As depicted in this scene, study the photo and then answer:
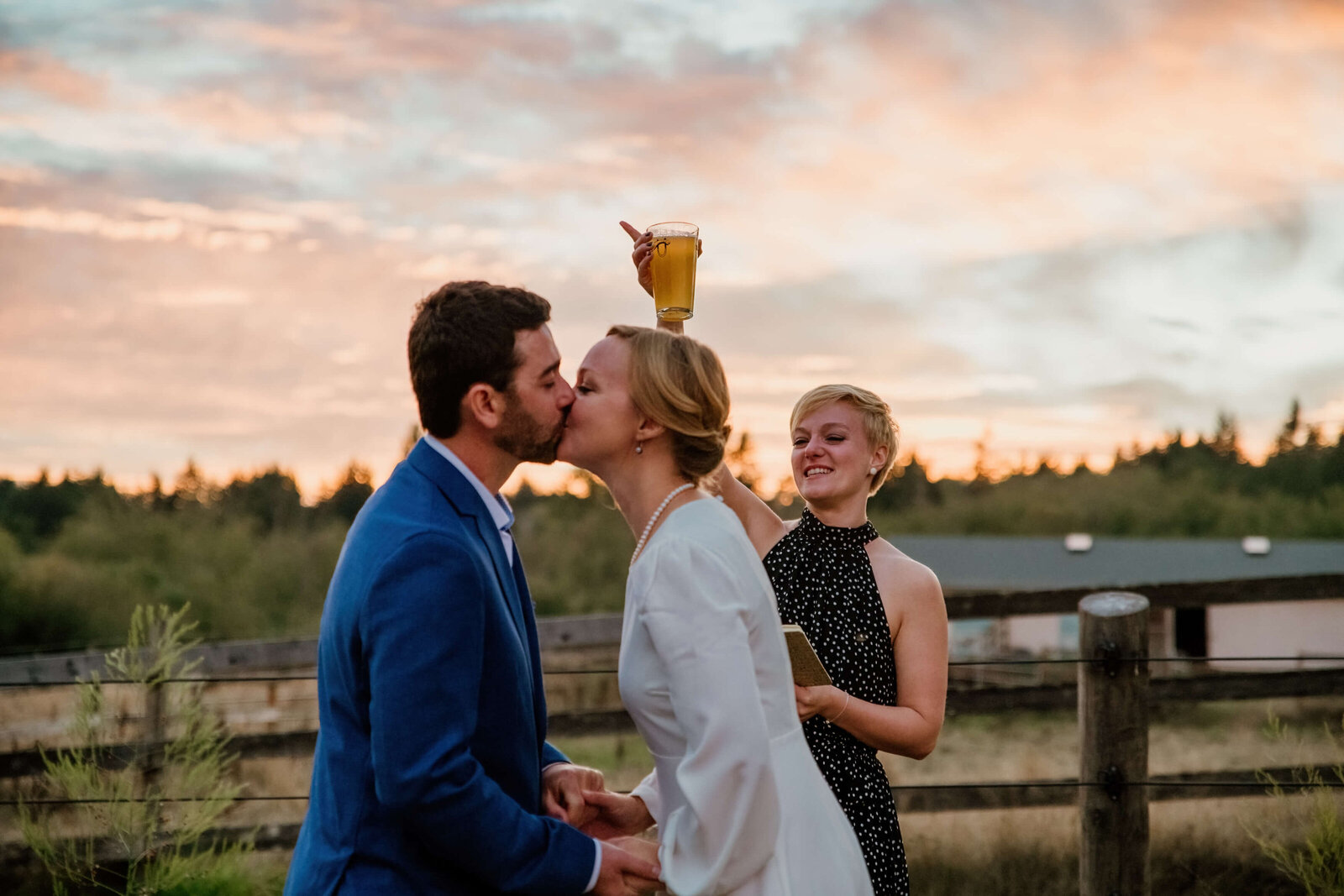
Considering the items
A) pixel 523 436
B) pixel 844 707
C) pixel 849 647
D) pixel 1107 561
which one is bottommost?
pixel 1107 561

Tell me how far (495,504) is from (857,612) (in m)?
1.02

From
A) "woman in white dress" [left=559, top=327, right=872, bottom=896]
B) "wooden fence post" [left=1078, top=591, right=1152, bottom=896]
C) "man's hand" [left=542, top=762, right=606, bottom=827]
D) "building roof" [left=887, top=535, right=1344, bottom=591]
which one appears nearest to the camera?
"woman in white dress" [left=559, top=327, right=872, bottom=896]

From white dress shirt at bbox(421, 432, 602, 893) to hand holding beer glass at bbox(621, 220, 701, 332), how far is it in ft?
2.72

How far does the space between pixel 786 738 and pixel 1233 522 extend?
4295cm

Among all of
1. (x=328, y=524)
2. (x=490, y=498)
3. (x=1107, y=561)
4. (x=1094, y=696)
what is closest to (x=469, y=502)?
(x=490, y=498)

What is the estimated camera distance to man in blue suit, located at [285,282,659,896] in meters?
1.69

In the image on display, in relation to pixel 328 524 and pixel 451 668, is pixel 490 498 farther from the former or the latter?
pixel 328 524

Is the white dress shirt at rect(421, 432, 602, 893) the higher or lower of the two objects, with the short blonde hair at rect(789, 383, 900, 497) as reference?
lower

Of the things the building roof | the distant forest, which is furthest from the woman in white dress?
the distant forest

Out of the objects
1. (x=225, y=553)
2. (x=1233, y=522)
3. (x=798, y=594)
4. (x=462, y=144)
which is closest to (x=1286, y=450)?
(x=1233, y=522)

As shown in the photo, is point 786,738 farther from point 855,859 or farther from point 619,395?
point 619,395

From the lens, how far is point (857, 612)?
8.64 feet

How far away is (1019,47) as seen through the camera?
43.0ft

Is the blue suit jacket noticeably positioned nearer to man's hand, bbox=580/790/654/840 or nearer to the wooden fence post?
man's hand, bbox=580/790/654/840
